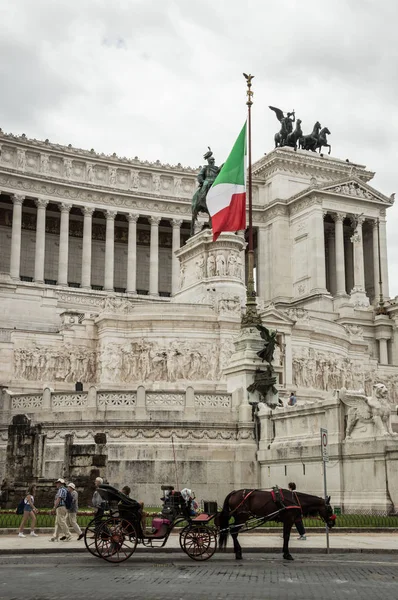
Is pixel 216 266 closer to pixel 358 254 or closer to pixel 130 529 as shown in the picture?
pixel 358 254

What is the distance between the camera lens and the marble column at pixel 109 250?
288 ft

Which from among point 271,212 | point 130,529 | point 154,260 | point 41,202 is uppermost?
point 271,212

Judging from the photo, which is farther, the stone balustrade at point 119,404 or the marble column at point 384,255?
the marble column at point 384,255

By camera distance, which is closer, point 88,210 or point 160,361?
point 160,361

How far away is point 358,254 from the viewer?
91.8m

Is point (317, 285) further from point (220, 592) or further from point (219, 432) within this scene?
point (220, 592)

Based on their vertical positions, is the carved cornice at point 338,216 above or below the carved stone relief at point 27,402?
above

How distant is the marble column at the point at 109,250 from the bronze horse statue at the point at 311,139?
82.3ft

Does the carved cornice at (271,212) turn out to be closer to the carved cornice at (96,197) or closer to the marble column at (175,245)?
the carved cornice at (96,197)

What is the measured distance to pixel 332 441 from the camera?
95.2 feet

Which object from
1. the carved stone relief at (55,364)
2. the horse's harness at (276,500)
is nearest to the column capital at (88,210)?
the carved stone relief at (55,364)

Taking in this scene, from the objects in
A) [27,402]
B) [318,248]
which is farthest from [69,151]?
[27,402]

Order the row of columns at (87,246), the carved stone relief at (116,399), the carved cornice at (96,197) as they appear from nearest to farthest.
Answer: the carved stone relief at (116,399)
the row of columns at (87,246)
the carved cornice at (96,197)

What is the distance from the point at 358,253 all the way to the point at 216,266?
113 feet
